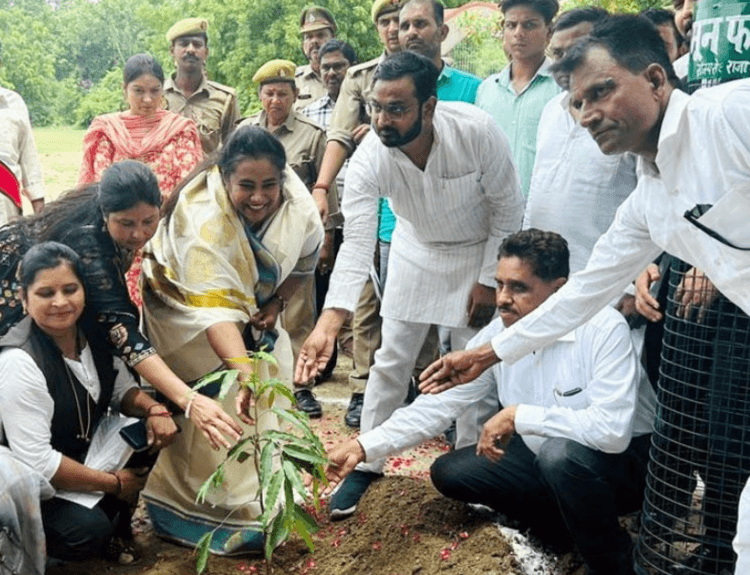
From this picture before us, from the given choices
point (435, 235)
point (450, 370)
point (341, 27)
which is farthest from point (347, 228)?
point (341, 27)

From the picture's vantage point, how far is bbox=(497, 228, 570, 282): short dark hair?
3848 millimetres

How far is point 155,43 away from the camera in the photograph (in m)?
17.2

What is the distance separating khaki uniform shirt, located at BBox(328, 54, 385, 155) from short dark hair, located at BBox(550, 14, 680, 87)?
3.18m

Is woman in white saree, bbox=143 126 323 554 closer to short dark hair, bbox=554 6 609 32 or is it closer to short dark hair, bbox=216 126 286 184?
short dark hair, bbox=216 126 286 184

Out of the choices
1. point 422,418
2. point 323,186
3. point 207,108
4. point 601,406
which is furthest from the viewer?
point 207,108

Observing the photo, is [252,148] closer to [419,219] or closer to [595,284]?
[419,219]

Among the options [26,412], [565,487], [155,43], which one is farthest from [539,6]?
[155,43]

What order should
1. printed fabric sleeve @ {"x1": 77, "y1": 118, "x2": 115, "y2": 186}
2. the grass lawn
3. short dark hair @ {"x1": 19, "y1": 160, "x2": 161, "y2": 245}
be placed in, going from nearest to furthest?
1. short dark hair @ {"x1": 19, "y1": 160, "x2": 161, "y2": 245}
2. printed fabric sleeve @ {"x1": 77, "y1": 118, "x2": 115, "y2": 186}
3. the grass lawn

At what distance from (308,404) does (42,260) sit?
2555 mm

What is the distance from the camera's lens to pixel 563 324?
3248mm

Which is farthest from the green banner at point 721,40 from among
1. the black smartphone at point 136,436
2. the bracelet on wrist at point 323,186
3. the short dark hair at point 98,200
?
the bracelet on wrist at point 323,186

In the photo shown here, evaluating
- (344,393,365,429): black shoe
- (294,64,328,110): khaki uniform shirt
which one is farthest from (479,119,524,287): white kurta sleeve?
(294,64,328,110): khaki uniform shirt

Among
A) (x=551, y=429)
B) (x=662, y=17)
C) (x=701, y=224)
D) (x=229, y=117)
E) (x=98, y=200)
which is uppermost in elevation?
(x=662, y=17)

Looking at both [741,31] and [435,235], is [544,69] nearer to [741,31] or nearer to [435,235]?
[435,235]
